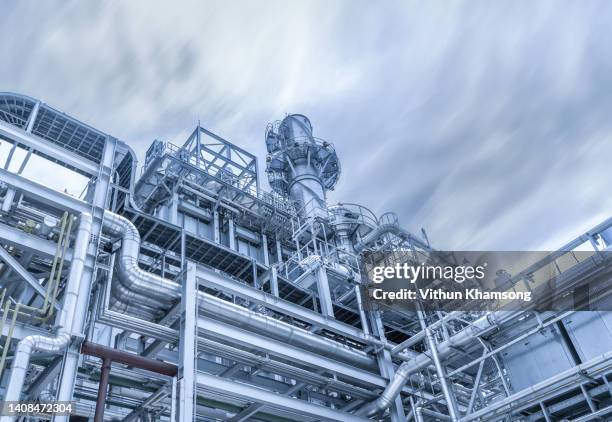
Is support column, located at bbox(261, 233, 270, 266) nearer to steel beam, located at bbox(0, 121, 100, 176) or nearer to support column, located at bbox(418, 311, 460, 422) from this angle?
support column, located at bbox(418, 311, 460, 422)

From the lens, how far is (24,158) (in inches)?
632

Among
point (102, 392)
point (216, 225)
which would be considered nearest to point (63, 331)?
point (102, 392)

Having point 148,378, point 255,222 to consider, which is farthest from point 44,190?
point 255,222

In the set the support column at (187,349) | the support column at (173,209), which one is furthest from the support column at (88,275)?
the support column at (173,209)

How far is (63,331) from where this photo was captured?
38.7 ft

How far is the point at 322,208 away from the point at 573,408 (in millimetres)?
18898

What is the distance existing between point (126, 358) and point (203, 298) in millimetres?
2819

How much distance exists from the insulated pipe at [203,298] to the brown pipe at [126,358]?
1957mm

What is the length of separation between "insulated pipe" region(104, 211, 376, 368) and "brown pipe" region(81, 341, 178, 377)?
77.0 inches

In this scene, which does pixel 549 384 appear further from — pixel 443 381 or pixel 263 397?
pixel 263 397

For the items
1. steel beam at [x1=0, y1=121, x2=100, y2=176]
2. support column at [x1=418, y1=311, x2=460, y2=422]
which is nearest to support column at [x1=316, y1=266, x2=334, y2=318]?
support column at [x1=418, y1=311, x2=460, y2=422]

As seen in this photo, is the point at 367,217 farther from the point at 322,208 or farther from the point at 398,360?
the point at 398,360

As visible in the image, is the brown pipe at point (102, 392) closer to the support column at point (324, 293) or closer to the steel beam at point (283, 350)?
the steel beam at point (283, 350)

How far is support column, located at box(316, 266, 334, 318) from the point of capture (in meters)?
19.8
